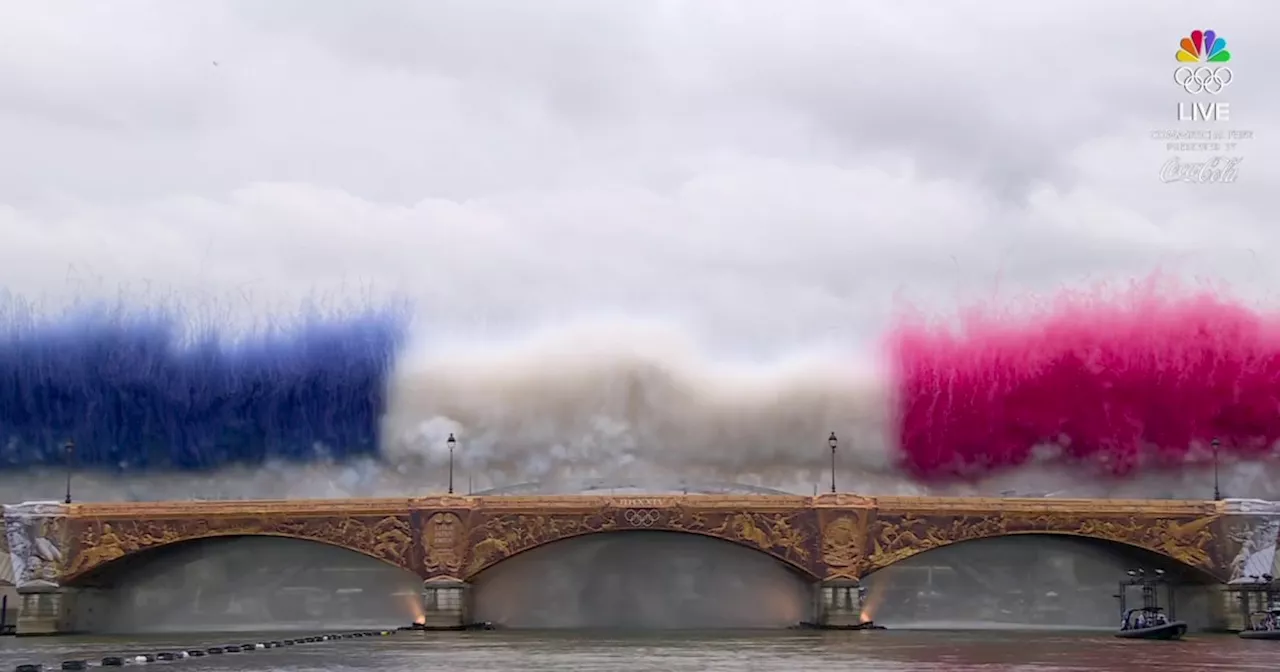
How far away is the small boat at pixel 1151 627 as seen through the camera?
94.5m

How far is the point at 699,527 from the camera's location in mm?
108250

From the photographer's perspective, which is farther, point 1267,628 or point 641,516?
point 641,516

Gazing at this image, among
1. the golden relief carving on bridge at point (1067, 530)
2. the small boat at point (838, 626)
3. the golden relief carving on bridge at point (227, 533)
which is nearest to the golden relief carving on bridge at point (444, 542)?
the golden relief carving on bridge at point (227, 533)

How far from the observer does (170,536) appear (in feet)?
357

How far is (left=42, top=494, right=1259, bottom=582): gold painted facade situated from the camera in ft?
353

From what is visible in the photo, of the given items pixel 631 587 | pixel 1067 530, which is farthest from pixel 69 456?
pixel 1067 530

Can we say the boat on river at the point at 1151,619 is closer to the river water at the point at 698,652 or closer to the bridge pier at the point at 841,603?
the river water at the point at 698,652

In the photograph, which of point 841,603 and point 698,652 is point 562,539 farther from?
point 698,652

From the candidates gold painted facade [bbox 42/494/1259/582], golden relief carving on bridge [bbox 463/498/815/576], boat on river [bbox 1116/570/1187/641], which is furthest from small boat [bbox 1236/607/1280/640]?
golden relief carving on bridge [bbox 463/498/815/576]

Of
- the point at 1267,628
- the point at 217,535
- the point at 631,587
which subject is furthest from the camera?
A: the point at 631,587

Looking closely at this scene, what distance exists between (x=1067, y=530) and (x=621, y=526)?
2973 centimetres

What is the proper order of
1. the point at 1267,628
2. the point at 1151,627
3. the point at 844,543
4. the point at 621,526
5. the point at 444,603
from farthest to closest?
the point at 621,526, the point at 444,603, the point at 844,543, the point at 1267,628, the point at 1151,627

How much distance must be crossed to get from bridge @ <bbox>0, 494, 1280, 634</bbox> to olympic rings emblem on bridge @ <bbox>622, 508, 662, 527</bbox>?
91 millimetres

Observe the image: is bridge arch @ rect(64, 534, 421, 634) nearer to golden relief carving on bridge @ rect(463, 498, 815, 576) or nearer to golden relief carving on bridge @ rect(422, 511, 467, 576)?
golden relief carving on bridge @ rect(422, 511, 467, 576)
